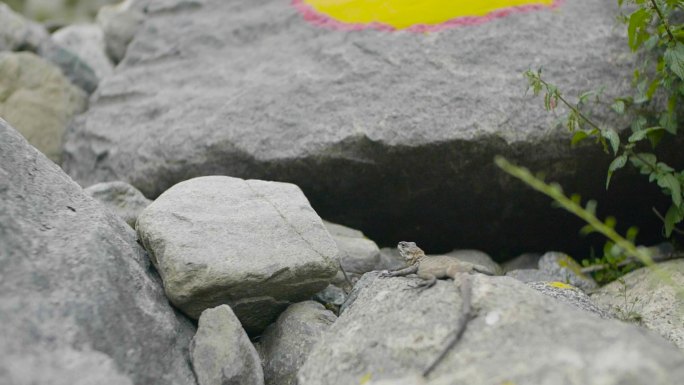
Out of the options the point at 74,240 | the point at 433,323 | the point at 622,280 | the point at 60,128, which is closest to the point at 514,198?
the point at 622,280

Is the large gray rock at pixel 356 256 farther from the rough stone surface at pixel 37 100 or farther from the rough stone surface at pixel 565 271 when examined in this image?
the rough stone surface at pixel 37 100

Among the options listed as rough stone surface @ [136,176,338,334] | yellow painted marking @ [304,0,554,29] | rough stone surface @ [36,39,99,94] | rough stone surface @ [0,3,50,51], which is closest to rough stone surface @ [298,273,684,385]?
rough stone surface @ [136,176,338,334]

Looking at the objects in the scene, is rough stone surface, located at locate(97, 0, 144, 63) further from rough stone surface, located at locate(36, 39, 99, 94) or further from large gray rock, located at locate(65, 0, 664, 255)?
large gray rock, located at locate(65, 0, 664, 255)

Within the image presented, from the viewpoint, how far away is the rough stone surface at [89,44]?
7195mm

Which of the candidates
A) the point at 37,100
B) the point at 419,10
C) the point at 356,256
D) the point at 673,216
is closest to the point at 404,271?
the point at 356,256

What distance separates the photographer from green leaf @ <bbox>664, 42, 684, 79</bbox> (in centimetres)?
336

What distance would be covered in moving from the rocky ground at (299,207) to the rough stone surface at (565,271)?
2cm

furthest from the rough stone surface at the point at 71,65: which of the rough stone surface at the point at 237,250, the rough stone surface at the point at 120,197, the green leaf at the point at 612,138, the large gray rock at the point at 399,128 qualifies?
the green leaf at the point at 612,138

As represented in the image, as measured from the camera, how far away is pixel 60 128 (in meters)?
5.77

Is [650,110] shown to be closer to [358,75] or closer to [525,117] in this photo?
[525,117]

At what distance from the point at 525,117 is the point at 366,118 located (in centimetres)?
97

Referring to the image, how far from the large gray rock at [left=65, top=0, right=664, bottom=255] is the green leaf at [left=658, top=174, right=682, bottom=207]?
0.70m

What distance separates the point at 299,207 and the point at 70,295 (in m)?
1.22

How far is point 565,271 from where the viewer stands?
408 centimetres
